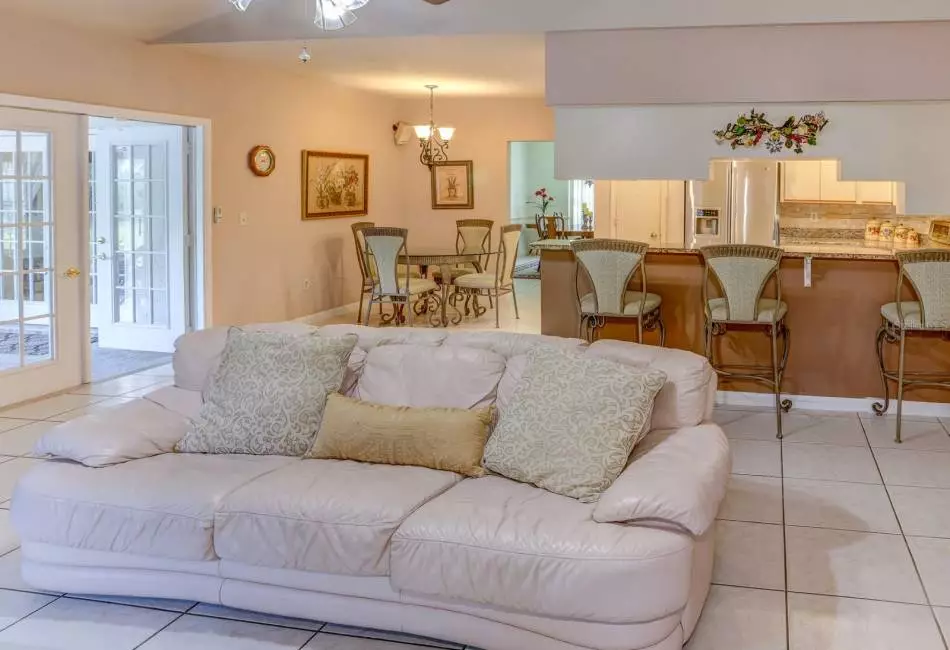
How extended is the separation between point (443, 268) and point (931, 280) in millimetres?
4997

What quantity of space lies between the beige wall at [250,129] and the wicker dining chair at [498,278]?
1451 mm

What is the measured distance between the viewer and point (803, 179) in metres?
8.77

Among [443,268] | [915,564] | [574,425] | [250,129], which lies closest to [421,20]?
[250,129]

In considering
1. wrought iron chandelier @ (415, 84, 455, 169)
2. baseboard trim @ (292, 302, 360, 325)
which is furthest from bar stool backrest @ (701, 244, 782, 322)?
wrought iron chandelier @ (415, 84, 455, 169)

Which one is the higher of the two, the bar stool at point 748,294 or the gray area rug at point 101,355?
the bar stool at point 748,294

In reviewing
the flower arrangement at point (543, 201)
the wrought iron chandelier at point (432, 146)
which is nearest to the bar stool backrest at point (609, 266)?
the wrought iron chandelier at point (432, 146)

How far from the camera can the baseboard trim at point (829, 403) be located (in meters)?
6.08

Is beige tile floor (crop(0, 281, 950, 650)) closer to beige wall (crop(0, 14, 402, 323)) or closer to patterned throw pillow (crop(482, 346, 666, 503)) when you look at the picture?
patterned throw pillow (crop(482, 346, 666, 503))

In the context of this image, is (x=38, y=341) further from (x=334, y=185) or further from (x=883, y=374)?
(x=883, y=374)

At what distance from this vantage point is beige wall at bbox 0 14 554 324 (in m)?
6.64

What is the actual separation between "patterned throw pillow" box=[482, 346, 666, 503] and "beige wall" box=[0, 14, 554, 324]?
428 centimetres

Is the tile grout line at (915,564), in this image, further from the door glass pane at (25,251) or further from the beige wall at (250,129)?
the beige wall at (250,129)

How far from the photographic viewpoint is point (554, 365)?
3406 mm

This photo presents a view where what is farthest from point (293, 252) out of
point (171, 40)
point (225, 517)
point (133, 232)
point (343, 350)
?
point (225, 517)
